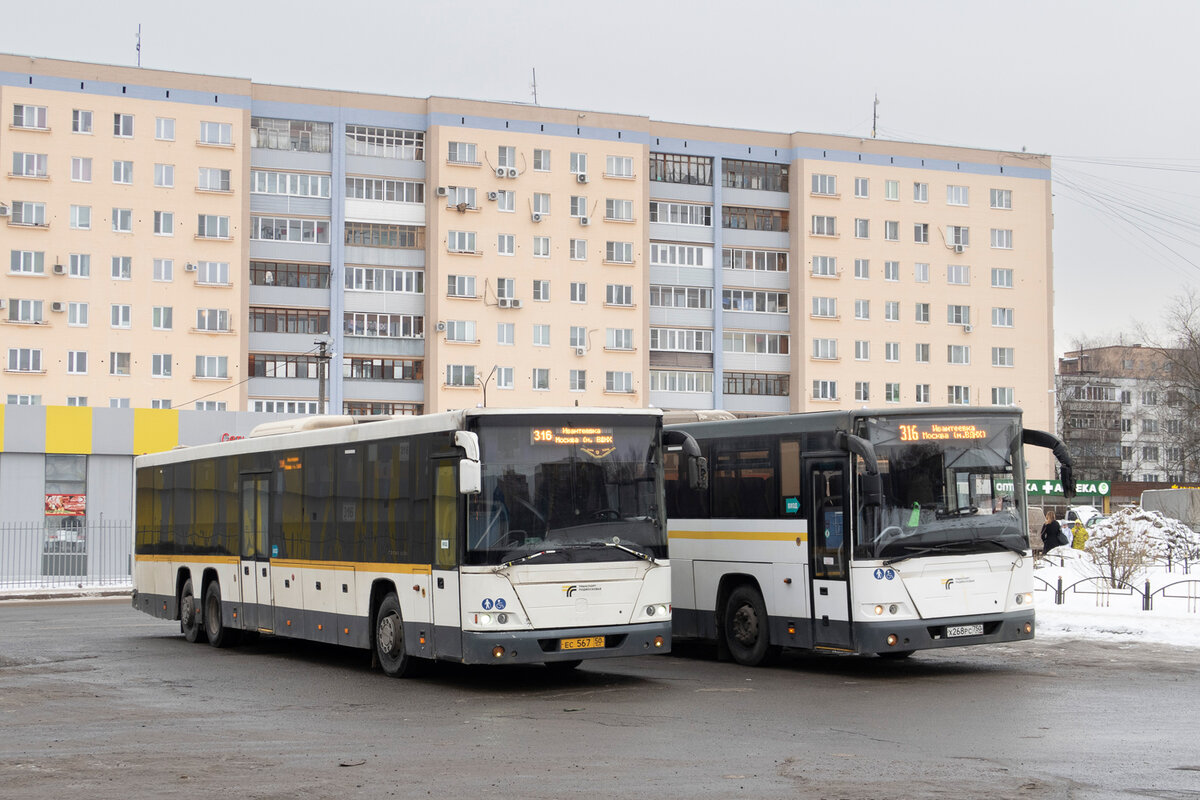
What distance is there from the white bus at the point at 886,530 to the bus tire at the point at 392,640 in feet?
13.8

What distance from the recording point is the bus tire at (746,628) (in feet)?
59.0

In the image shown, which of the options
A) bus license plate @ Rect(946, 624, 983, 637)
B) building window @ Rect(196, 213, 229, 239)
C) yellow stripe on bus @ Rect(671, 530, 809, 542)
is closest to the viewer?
bus license plate @ Rect(946, 624, 983, 637)

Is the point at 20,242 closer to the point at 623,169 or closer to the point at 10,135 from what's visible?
the point at 10,135

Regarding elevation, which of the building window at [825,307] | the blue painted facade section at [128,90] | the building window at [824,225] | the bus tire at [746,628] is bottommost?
the bus tire at [746,628]

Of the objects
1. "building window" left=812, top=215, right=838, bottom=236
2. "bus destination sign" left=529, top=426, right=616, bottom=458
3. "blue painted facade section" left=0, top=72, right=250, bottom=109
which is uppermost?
"blue painted facade section" left=0, top=72, right=250, bottom=109

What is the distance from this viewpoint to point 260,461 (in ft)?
67.0

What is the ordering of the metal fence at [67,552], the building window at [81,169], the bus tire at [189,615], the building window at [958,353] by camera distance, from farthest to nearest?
the building window at [958,353]
the building window at [81,169]
the metal fence at [67,552]
the bus tire at [189,615]

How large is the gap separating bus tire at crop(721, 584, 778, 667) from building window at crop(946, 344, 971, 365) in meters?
68.0

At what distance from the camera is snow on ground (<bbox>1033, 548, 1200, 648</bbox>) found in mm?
21344

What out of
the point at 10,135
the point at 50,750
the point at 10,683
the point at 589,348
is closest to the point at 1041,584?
the point at 10,683

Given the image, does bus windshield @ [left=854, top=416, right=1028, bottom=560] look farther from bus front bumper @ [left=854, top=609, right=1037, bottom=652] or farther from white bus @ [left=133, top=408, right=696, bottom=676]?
white bus @ [left=133, top=408, right=696, bottom=676]

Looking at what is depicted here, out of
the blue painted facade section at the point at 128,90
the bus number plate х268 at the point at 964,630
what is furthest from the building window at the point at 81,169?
the bus number plate х268 at the point at 964,630

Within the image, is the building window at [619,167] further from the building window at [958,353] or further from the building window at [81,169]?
the building window at [81,169]

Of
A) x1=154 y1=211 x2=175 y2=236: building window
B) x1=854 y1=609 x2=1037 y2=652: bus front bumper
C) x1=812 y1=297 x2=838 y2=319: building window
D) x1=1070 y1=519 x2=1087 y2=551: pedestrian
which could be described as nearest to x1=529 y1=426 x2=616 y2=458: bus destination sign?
x1=854 y1=609 x2=1037 y2=652: bus front bumper
